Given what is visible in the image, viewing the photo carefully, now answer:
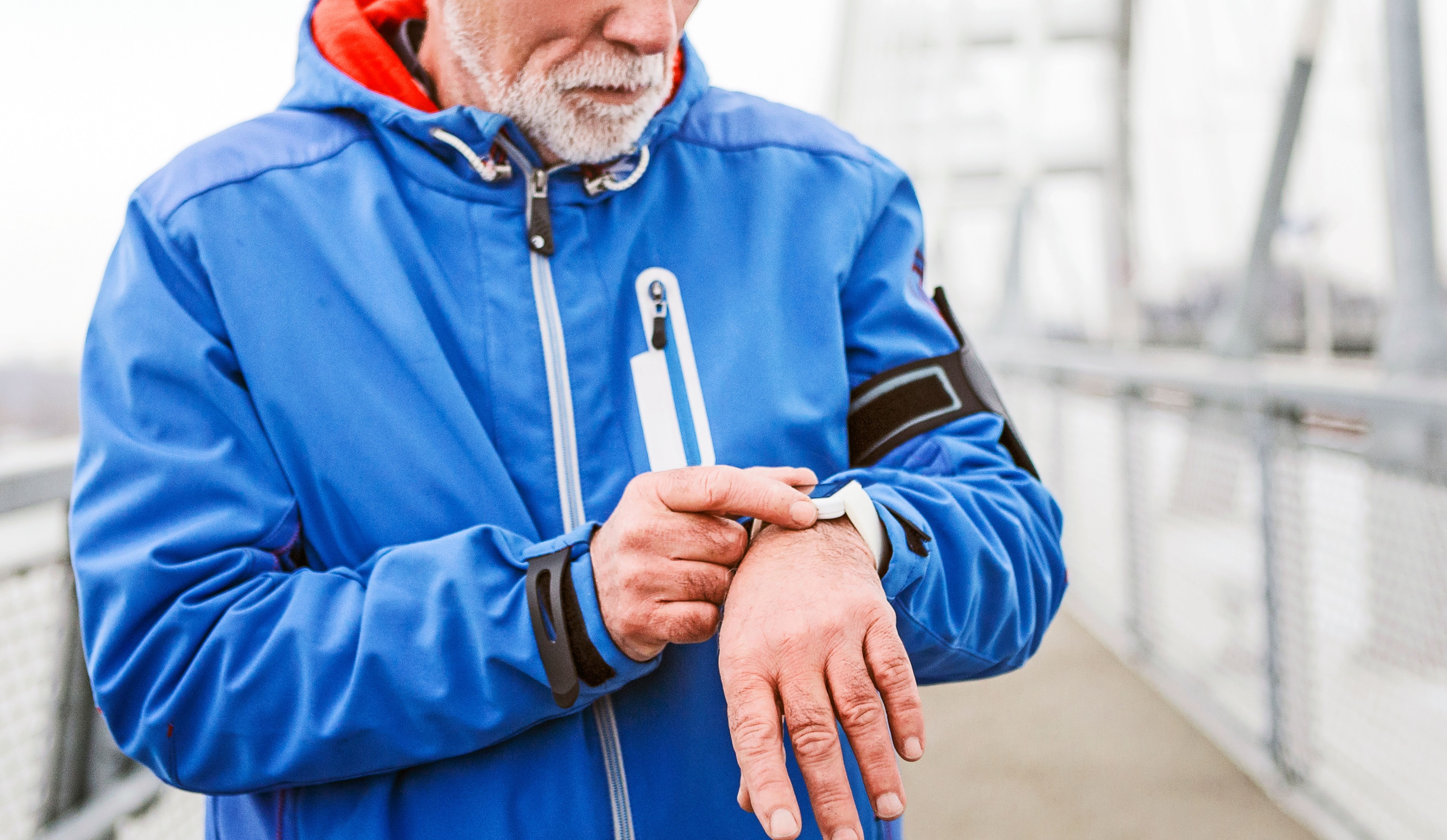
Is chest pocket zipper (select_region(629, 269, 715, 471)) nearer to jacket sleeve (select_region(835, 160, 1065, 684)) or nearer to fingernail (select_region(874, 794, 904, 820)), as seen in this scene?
jacket sleeve (select_region(835, 160, 1065, 684))

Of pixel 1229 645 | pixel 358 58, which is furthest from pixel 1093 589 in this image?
pixel 358 58

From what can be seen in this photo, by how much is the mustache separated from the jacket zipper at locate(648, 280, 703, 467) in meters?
0.21

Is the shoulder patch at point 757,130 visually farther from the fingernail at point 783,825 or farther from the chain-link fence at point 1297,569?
the chain-link fence at point 1297,569

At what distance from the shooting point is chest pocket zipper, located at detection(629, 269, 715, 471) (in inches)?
40.6

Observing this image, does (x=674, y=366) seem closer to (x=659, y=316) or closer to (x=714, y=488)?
(x=659, y=316)

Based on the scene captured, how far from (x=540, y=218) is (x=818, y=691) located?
1.79ft

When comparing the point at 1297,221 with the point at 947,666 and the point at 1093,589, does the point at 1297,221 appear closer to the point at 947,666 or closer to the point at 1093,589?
the point at 1093,589

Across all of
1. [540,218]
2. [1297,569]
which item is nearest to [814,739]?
[540,218]

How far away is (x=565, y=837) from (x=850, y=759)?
0.30 metres

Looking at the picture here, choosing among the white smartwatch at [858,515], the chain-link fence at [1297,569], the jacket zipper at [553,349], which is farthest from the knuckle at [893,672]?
the chain-link fence at [1297,569]

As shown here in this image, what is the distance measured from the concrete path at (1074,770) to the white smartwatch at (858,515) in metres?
1.93

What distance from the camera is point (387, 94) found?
1113 mm

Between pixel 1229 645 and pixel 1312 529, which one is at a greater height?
pixel 1312 529

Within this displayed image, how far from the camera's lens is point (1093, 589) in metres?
4.32
